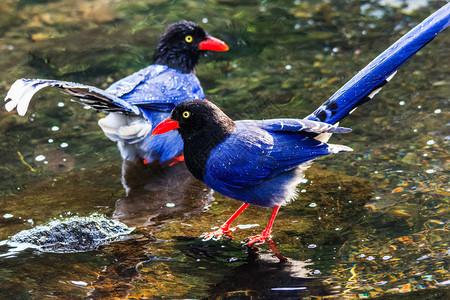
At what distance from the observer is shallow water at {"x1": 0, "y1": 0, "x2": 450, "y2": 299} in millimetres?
4406

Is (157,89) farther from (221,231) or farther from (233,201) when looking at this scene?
(221,231)

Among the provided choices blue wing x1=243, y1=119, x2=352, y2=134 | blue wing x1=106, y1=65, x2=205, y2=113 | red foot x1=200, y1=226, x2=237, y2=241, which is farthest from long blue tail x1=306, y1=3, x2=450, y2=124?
blue wing x1=106, y1=65, x2=205, y2=113

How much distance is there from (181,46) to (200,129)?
2359 millimetres

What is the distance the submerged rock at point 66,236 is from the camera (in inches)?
191

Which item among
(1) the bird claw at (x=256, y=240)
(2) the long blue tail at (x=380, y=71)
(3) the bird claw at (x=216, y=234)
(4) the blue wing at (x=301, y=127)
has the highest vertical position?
(2) the long blue tail at (x=380, y=71)

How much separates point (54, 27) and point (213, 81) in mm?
3034

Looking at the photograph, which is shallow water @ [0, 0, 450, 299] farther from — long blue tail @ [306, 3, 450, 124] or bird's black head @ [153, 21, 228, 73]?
Answer: long blue tail @ [306, 3, 450, 124]

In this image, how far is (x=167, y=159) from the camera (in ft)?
21.4

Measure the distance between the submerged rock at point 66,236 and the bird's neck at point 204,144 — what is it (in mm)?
848

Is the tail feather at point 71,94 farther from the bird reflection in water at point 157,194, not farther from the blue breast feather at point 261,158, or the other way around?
the blue breast feather at point 261,158

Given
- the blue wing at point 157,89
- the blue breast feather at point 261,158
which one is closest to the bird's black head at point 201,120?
the blue breast feather at point 261,158

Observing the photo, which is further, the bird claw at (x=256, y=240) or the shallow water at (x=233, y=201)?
the bird claw at (x=256, y=240)

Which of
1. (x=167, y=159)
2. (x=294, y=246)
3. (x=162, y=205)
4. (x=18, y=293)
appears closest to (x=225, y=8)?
(x=167, y=159)

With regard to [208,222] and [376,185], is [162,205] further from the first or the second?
[376,185]
